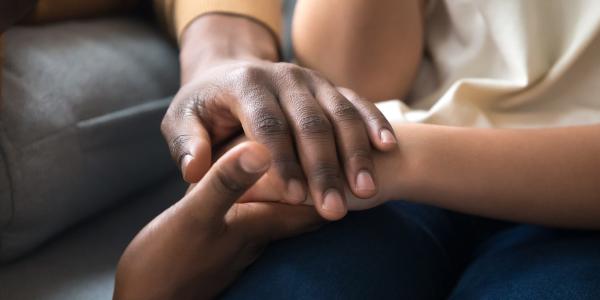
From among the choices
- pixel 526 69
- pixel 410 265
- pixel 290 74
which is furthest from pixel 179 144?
pixel 526 69

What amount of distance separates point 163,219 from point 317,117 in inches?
5.6

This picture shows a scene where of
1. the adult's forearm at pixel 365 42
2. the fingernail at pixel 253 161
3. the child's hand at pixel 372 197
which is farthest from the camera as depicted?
the adult's forearm at pixel 365 42

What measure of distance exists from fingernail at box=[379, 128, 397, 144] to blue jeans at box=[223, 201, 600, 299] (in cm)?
9

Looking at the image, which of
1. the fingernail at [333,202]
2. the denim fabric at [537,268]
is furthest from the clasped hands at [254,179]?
the denim fabric at [537,268]

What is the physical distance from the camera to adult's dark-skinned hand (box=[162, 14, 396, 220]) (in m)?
0.41

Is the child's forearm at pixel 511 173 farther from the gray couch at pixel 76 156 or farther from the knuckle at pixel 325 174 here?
the gray couch at pixel 76 156

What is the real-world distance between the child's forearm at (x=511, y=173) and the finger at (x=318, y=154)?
0.21 feet

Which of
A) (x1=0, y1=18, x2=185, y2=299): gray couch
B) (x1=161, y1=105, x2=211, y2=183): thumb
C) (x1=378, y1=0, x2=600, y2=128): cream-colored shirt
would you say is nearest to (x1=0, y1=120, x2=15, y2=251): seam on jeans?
(x1=0, y1=18, x2=185, y2=299): gray couch

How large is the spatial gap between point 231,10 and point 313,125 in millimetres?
301

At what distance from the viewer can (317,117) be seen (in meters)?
0.43

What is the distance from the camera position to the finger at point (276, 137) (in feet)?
1.35

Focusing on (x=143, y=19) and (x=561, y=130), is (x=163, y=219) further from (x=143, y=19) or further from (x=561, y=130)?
(x=143, y=19)

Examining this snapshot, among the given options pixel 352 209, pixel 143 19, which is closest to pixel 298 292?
pixel 352 209

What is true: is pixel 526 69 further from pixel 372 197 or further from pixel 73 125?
pixel 73 125
